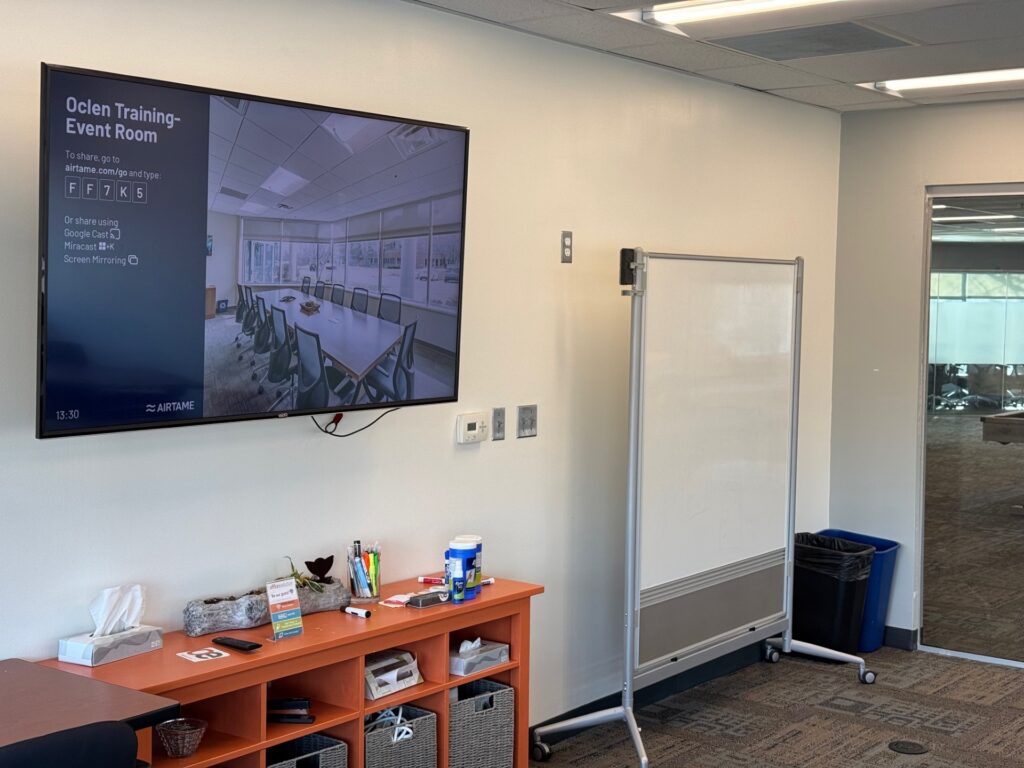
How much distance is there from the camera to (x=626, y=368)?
15.7 feet

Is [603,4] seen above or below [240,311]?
above

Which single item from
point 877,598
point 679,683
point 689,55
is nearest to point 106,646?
point 679,683

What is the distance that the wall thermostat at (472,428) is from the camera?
159 inches

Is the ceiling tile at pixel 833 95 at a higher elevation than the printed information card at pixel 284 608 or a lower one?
higher

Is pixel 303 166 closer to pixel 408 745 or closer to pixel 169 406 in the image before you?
pixel 169 406

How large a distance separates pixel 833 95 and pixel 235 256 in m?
3.35

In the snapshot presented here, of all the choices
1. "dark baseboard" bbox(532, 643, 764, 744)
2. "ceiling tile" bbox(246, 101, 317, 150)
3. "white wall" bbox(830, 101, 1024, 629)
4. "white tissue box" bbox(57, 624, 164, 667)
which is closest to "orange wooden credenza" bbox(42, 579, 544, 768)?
"white tissue box" bbox(57, 624, 164, 667)

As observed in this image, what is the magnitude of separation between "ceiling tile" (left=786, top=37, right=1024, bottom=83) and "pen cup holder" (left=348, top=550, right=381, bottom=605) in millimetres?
2540

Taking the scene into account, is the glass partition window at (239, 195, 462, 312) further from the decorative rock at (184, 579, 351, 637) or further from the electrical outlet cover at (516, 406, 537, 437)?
the decorative rock at (184, 579, 351, 637)

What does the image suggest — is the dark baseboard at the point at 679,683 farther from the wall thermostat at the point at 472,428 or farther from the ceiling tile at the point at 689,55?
the ceiling tile at the point at 689,55

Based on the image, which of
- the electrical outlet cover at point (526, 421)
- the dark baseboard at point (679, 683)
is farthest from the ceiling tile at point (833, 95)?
the dark baseboard at point (679, 683)

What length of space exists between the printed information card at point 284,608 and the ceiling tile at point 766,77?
9.34 ft

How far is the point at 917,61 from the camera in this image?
4.54 metres

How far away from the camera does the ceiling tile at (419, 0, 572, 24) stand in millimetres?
3721
